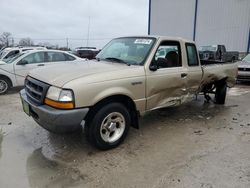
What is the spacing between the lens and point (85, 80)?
3652mm

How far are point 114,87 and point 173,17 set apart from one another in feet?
85.6

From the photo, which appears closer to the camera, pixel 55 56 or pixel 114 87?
pixel 114 87

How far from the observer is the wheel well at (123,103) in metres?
3.85

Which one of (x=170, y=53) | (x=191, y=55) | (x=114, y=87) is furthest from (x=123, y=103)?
(x=191, y=55)

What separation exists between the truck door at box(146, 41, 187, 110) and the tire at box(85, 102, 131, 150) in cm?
63

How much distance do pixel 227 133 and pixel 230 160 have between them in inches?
50.8

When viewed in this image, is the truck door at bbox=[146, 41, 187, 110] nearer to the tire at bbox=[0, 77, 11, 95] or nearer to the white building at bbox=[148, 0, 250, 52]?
the tire at bbox=[0, 77, 11, 95]

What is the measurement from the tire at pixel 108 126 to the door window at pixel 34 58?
636 cm

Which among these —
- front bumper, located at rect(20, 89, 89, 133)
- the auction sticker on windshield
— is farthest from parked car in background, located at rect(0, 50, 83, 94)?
front bumper, located at rect(20, 89, 89, 133)

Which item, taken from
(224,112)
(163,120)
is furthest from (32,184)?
(224,112)

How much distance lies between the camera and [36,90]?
3951 mm

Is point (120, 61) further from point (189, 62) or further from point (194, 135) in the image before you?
point (194, 135)

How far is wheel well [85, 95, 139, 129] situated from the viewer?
3.85 metres

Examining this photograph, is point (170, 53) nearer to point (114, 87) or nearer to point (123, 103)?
point (123, 103)
